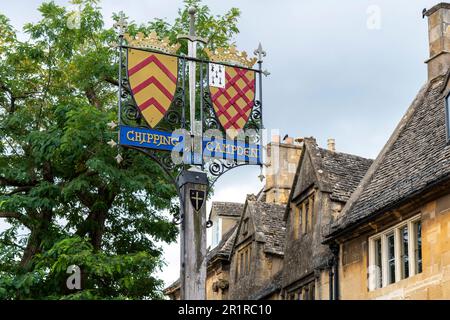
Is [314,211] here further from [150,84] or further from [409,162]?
[150,84]

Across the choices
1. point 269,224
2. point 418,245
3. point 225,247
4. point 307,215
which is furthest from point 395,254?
point 225,247

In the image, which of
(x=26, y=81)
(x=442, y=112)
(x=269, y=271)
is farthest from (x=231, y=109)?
(x=269, y=271)

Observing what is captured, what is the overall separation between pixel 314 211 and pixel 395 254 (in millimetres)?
5556

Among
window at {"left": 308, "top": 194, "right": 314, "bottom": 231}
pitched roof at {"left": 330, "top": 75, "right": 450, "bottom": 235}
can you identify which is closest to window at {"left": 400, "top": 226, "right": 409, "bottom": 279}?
pitched roof at {"left": 330, "top": 75, "right": 450, "bottom": 235}

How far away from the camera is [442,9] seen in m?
27.0

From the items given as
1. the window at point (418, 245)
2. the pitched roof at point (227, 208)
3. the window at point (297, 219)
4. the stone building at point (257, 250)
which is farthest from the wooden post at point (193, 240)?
the pitched roof at point (227, 208)

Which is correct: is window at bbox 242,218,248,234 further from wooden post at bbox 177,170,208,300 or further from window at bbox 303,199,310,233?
wooden post at bbox 177,170,208,300

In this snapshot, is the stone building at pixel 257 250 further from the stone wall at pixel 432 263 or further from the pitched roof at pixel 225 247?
the stone wall at pixel 432 263

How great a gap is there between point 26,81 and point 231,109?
1362 cm

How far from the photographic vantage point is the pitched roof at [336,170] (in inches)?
1106

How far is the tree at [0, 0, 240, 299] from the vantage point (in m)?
→ 24.2

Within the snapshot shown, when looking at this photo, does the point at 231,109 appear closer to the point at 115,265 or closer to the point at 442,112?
the point at 115,265
